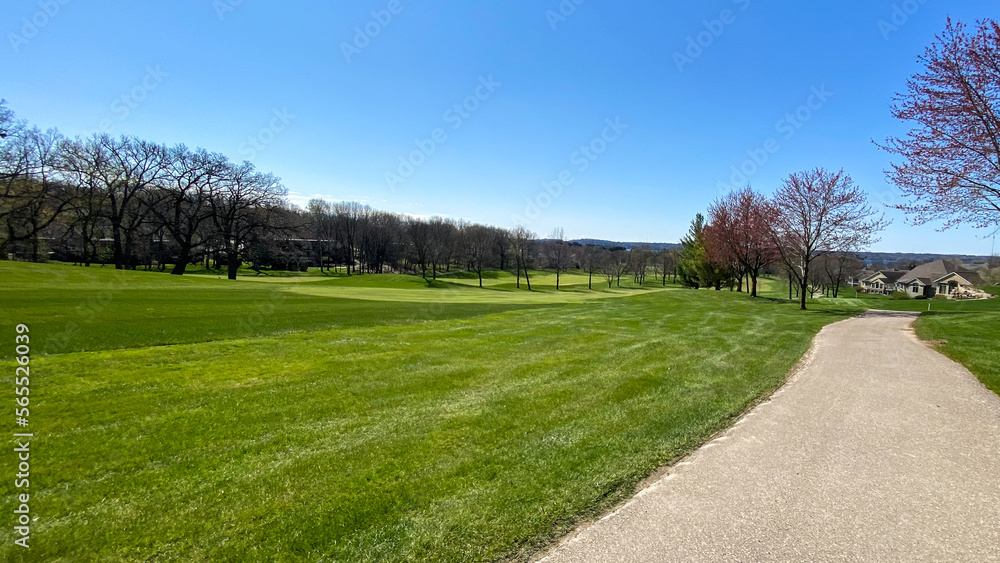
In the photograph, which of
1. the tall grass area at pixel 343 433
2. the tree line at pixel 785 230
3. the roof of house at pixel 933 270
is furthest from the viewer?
the roof of house at pixel 933 270

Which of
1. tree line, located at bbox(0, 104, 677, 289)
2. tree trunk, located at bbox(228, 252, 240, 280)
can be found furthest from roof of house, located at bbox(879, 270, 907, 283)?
tree trunk, located at bbox(228, 252, 240, 280)

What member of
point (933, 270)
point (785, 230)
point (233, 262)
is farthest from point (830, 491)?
point (933, 270)

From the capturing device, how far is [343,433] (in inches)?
199

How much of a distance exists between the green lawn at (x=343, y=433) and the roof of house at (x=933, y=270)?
86927 mm

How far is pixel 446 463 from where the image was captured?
432 cm

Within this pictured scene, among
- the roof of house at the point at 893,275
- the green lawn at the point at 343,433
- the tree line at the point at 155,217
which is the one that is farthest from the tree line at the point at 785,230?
the roof of house at the point at 893,275

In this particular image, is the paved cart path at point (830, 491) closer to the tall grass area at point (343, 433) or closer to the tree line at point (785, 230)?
the tall grass area at point (343, 433)

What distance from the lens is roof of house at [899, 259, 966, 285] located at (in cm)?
7025

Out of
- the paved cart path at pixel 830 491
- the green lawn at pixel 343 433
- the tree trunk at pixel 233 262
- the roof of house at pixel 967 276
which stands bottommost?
the green lawn at pixel 343 433

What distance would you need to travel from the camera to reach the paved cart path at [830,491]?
305cm

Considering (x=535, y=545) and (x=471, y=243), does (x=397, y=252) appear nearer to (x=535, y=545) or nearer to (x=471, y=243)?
(x=471, y=243)

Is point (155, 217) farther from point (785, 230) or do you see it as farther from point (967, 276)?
point (967, 276)

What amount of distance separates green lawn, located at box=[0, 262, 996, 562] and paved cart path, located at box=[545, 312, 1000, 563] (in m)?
0.39

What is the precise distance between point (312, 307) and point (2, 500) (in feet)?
49.4
